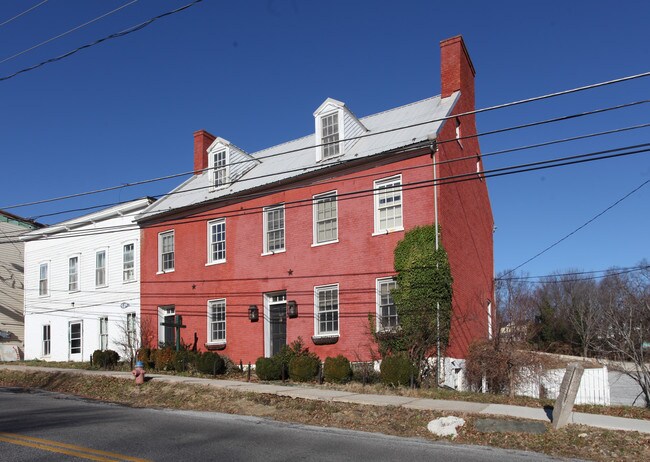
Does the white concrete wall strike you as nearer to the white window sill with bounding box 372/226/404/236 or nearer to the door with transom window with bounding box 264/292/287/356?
the door with transom window with bounding box 264/292/287/356

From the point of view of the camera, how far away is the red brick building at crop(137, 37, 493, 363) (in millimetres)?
20875

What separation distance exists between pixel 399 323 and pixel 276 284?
571 cm

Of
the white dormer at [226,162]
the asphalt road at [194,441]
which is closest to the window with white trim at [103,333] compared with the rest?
the white dormer at [226,162]

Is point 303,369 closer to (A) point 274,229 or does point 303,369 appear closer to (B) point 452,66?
(A) point 274,229

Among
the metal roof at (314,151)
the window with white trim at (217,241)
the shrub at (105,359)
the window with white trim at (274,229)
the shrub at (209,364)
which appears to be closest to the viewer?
the metal roof at (314,151)

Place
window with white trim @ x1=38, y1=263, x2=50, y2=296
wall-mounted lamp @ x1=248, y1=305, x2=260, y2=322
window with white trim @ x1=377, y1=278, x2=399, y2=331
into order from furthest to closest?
1. window with white trim @ x1=38, y1=263, x2=50, y2=296
2. wall-mounted lamp @ x1=248, y1=305, x2=260, y2=322
3. window with white trim @ x1=377, y1=278, x2=399, y2=331

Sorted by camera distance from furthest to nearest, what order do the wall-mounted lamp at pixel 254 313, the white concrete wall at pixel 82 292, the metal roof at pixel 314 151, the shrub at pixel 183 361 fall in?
the white concrete wall at pixel 82 292 → the wall-mounted lamp at pixel 254 313 → the shrub at pixel 183 361 → the metal roof at pixel 314 151

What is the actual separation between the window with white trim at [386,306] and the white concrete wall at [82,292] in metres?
12.7

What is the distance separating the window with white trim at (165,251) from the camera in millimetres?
28047

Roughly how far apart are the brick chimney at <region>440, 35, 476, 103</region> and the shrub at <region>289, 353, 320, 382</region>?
10.8 meters

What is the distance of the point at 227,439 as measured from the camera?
1025cm

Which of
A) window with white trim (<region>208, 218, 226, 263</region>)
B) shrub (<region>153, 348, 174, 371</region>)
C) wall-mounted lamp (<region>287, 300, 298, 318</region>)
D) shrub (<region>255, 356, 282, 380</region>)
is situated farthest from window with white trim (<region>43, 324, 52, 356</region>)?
shrub (<region>255, 356, 282, 380</region>)

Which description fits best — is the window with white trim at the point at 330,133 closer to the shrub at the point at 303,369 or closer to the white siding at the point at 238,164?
the white siding at the point at 238,164

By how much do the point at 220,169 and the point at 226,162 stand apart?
419mm
